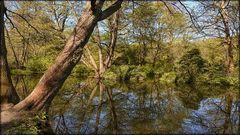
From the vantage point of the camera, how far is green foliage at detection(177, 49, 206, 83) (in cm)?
2291

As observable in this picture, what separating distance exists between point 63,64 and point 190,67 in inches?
721

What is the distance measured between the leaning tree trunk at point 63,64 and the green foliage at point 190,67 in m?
18.0

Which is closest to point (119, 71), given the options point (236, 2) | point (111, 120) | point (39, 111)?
point (236, 2)

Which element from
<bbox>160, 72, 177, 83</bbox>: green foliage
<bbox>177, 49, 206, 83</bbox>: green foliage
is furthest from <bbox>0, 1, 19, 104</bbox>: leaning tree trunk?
<bbox>160, 72, 177, 83</bbox>: green foliage

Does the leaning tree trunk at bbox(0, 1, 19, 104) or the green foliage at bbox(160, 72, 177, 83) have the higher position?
the leaning tree trunk at bbox(0, 1, 19, 104)

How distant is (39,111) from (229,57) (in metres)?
19.7

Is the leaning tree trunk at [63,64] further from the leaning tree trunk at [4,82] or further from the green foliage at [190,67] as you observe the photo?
the green foliage at [190,67]

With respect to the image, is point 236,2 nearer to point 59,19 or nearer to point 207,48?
point 207,48

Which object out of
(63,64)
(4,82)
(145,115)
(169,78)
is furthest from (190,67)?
(4,82)

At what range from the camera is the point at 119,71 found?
26906 mm

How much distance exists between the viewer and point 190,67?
903 inches

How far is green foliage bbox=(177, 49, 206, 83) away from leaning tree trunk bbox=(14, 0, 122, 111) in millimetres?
17952

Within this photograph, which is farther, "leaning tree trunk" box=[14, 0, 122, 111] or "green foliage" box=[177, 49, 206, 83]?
"green foliage" box=[177, 49, 206, 83]

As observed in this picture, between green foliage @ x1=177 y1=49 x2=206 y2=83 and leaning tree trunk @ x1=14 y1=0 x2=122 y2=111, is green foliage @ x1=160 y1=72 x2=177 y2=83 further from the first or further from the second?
leaning tree trunk @ x1=14 y1=0 x2=122 y2=111
